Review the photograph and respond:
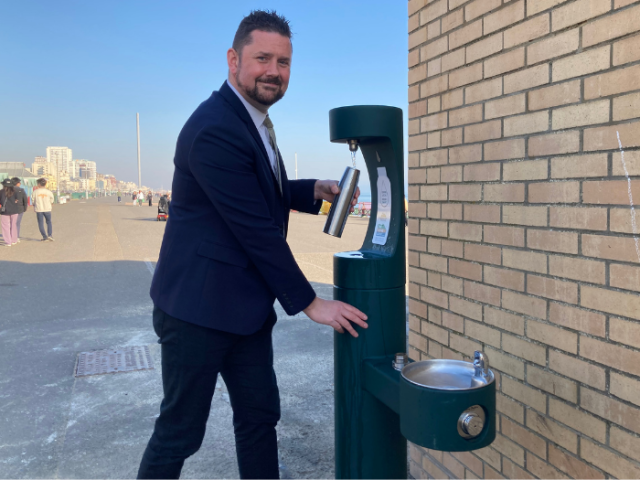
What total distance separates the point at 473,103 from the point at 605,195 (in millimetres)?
712

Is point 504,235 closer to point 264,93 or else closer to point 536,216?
point 536,216

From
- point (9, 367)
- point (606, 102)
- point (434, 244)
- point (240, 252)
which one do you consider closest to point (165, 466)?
point (240, 252)

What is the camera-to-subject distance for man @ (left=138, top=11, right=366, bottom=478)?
177 centimetres

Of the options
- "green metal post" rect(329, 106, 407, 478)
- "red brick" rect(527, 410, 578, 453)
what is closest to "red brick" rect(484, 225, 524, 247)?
"green metal post" rect(329, 106, 407, 478)

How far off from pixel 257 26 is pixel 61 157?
649 feet

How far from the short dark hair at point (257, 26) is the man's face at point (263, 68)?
0.02 meters

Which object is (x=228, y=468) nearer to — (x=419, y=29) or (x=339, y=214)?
(x=339, y=214)

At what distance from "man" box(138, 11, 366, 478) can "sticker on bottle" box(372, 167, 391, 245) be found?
322 mm

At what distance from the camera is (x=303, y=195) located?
234 centimetres

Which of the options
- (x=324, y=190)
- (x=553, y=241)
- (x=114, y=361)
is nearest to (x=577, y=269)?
(x=553, y=241)

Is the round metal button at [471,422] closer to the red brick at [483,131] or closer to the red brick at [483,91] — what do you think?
the red brick at [483,131]

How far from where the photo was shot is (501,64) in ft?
6.38

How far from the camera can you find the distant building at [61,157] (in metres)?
174

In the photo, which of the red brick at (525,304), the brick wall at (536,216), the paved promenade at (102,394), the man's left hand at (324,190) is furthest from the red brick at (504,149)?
the paved promenade at (102,394)
